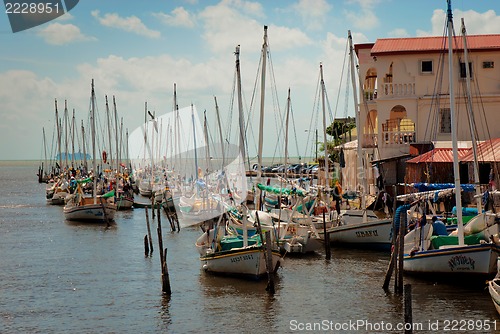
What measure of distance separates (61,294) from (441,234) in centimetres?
1772

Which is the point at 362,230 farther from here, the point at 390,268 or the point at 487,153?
the point at 390,268

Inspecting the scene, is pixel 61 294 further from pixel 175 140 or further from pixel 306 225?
pixel 175 140

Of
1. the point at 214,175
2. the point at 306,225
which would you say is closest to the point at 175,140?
the point at 214,175

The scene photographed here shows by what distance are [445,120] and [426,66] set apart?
15.2 ft

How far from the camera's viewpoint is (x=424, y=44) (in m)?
60.3

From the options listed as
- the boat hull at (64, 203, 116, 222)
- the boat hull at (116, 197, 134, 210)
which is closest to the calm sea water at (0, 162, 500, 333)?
the boat hull at (64, 203, 116, 222)

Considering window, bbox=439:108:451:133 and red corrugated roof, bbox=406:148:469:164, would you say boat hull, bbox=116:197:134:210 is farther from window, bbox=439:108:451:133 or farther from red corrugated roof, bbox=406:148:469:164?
red corrugated roof, bbox=406:148:469:164

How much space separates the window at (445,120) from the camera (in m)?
58.2

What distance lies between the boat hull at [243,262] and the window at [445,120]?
27.5m

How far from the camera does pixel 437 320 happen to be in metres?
27.4

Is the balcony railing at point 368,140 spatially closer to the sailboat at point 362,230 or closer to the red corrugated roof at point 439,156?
the red corrugated roof at point 439,156

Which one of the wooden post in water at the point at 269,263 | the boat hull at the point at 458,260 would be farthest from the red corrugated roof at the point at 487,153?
the wooden post in water at the point at 269,263

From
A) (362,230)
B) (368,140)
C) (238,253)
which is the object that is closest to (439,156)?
(362,230)

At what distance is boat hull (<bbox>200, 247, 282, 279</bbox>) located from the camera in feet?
113
